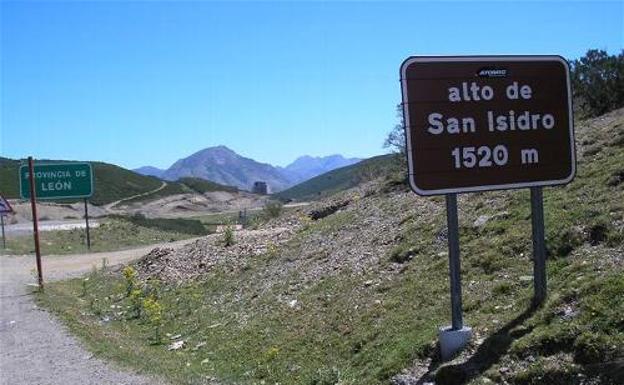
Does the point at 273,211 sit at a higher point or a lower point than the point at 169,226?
higher

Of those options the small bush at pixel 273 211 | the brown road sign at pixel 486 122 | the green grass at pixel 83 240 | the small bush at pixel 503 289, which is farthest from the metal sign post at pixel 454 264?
the green grass at pixel 83 240

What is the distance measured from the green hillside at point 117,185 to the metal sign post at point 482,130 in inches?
3599

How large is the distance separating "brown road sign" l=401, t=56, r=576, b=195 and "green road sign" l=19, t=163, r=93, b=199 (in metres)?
19.1

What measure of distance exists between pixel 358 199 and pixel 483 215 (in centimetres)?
853

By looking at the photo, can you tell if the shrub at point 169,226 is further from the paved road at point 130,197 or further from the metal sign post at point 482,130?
the metal sign post at point 482,130

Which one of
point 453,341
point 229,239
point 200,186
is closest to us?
point 453,341

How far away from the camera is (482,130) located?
6.11 meters

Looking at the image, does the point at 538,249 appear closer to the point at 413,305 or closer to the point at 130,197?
the point at 413,305

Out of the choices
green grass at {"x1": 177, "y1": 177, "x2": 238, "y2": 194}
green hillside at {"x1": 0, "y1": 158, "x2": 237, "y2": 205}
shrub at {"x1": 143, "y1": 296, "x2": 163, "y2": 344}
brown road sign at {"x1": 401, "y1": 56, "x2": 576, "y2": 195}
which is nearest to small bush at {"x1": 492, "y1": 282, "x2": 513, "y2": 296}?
brown road sign at {"x1": 401, "y1": 56, "x2": 576, "y2": 195}

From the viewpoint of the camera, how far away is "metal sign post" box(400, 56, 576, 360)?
5.95 m

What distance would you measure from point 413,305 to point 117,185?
120150 millimetres

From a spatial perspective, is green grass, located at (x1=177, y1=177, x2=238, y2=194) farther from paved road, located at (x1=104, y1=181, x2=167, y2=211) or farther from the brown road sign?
the brown road sign

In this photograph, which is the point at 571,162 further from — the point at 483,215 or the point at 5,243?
the point at 5,243

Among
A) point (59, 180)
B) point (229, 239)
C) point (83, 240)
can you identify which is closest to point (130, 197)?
point (83, 240)
